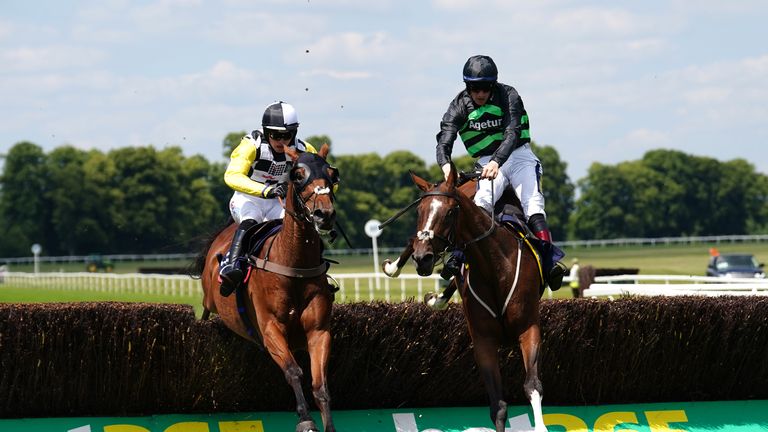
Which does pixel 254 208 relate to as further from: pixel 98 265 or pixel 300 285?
pixel 98 265

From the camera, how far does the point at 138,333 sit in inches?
353

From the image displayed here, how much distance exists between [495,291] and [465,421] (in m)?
1.77

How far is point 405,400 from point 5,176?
3130 inches

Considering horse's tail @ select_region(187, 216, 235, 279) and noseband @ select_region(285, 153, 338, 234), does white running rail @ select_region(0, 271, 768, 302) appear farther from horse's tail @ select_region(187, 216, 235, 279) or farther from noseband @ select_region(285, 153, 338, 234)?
noseband @ select_region(285, 153, 338, 234)

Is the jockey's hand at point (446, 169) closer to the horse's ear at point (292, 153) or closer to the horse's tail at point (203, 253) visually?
the horse's ear at point (292, 153)

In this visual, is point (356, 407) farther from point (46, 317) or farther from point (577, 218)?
point (577, 218)

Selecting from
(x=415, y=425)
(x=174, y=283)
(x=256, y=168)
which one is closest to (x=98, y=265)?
(x=174, y=283)

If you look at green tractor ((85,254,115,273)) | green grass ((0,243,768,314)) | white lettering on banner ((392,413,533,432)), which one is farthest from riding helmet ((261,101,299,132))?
green tractor ((85,254,115,273))

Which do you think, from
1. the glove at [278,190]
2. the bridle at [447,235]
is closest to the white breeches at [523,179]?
the bridle at [447,235]

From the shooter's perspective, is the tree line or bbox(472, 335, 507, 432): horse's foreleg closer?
bbox(472, 335, 507, 432): horse's foreleg

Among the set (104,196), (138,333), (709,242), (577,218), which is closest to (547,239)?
(138,333)

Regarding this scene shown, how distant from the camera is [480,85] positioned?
27.9 ft

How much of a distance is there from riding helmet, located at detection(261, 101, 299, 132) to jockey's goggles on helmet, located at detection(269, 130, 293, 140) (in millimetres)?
50

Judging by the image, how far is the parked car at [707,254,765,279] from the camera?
109ft
